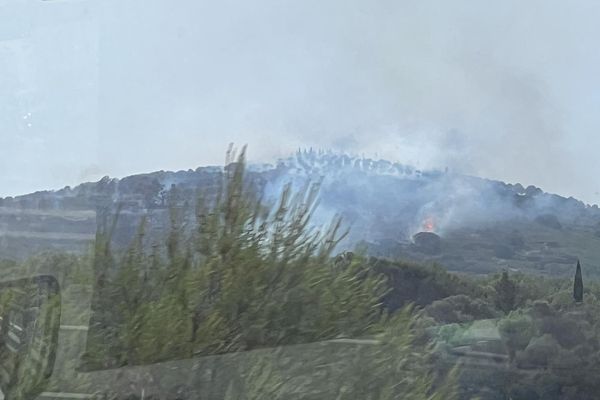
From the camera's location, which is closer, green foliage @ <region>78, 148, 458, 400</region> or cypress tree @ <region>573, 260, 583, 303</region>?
cypress tree @ <region>573, 260, 583, 303</region>

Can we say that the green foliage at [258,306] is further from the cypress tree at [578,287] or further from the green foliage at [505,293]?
the cypress tree at [578,287]

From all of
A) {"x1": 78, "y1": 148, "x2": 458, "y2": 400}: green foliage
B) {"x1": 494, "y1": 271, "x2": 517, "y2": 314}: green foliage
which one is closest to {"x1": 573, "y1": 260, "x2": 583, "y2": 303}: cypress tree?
{"x1": 494, "y1": 271, "x2": 517, "y2": 314}: green foliage

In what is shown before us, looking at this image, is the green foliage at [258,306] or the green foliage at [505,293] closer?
the green foliage at [505,293]

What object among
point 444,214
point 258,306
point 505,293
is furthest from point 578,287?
point 258,306

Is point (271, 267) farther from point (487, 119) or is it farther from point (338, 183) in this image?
point (487, 119)

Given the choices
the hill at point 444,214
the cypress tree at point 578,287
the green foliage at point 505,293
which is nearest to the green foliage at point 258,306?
the hill at point 444,214

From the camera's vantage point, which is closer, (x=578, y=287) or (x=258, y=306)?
(x=578, y=287)

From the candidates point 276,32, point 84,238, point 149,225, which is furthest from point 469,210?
point 84,238

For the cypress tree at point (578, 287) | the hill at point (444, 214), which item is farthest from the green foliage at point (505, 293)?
the cypress tree at point (578, 287)

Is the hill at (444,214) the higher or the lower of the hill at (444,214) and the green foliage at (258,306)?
the higher

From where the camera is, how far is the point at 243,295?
454 centimetres

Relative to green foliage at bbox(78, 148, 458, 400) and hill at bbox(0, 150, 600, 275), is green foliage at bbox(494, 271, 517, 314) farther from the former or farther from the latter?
green foliage at bbox(78, 148, 458, 400)

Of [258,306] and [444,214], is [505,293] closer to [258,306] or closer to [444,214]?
[444,214]

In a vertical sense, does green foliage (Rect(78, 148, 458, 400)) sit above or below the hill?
below
